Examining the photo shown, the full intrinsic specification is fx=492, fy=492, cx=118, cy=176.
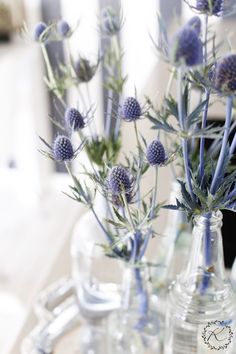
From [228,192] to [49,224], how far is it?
2048 mm

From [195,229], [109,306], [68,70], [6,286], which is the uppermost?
[68,70]

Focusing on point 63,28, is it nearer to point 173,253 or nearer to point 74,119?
point 74,119

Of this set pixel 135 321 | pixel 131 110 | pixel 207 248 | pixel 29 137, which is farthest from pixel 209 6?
pixel 29 137

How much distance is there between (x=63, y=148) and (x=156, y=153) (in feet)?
0.27

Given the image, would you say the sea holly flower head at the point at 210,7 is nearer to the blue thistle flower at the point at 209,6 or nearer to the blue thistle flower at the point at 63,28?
the blue thistle flower at the point at 209,6

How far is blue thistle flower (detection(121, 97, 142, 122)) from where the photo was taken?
1.46ft

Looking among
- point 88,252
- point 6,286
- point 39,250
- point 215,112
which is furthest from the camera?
point 39,250

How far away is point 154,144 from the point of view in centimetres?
43

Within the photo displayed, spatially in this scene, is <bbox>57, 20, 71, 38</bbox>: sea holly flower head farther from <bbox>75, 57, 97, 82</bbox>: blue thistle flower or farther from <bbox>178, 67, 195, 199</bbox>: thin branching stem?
<bbox>178, 67, 195, 199</bbox>: thin branching stem

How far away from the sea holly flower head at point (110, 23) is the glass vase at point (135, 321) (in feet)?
0.91

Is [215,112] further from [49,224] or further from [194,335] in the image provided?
→ [49,224]

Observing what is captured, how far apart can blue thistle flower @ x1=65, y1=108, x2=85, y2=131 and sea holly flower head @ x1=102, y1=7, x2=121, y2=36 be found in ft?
0.49

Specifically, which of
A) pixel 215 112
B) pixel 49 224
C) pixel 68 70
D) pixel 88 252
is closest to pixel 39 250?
pixel 49 224

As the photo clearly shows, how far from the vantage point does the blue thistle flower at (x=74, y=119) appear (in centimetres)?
46
